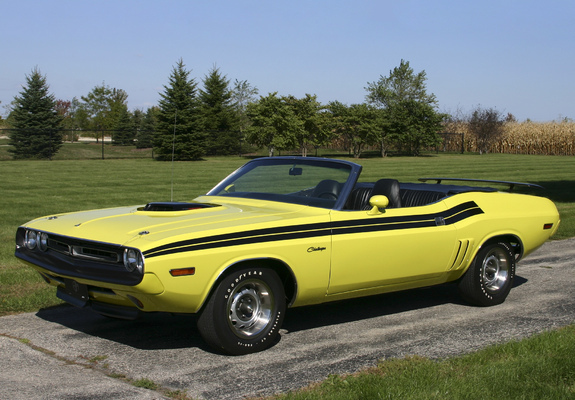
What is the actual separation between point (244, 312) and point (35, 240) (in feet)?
5.96

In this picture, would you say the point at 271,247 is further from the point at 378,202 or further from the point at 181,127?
the point at 181,127

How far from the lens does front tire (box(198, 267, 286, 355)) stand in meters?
4.76

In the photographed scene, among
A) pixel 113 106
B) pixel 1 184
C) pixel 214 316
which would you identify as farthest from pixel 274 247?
pixel 113 106

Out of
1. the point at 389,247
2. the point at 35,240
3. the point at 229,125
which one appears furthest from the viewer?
the point at 229,125

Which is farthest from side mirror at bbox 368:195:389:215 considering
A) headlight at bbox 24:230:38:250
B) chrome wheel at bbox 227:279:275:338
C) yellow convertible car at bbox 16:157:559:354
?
headlight at bbox 24:230:38:250

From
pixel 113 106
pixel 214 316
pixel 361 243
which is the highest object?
pixel 113 106

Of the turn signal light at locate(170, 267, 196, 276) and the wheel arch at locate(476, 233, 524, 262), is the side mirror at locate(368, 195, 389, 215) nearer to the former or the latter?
the wheel arch at locate(476, 233, 524, 262)

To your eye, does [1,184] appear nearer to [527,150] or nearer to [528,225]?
[528,225]

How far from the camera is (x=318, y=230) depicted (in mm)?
5289

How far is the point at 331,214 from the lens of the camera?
5461 millimetres

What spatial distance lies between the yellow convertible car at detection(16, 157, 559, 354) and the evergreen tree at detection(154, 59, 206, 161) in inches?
1245

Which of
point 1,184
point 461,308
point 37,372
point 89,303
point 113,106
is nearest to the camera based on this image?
point 37,372

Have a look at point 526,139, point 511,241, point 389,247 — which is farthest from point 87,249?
point 526,139

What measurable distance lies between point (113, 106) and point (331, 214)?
6632 centimetres
